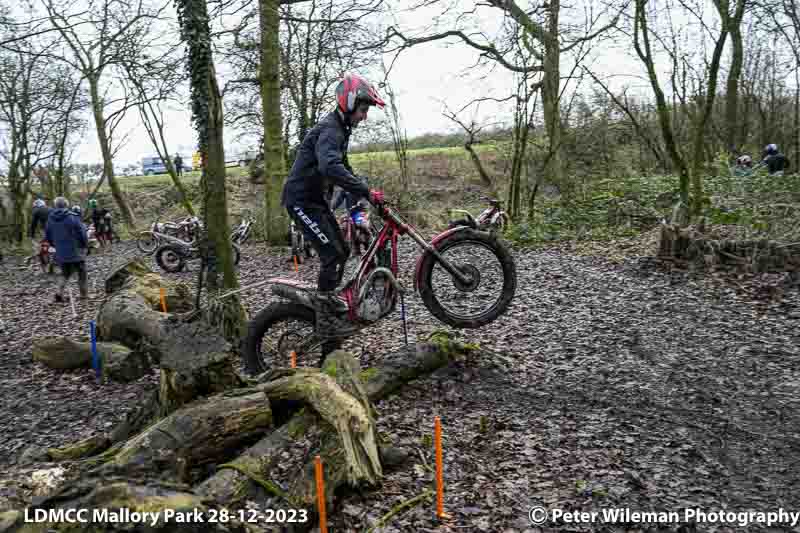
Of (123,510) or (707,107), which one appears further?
(707,107)

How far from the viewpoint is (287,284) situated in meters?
5.37

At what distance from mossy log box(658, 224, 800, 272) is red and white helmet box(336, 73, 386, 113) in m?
6.06

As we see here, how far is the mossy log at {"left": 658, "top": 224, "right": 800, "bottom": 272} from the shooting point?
8.05 meters

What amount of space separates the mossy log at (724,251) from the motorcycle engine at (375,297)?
5.64 m

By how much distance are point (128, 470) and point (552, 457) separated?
2.61 metres

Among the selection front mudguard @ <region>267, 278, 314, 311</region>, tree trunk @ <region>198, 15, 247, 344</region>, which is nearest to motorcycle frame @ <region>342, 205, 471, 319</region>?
front mudguard @ <region>267, 278, 314, 311</region>

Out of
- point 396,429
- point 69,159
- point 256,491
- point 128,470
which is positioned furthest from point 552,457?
point 69,159

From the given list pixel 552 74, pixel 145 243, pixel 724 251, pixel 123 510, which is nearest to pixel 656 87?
pixel 724 251

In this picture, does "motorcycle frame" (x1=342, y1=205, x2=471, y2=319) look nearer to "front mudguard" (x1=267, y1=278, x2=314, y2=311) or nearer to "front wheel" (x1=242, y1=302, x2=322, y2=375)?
"front mudguard" (x1=267, y1=278, x2=314, y2=311)

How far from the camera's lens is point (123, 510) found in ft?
8.59

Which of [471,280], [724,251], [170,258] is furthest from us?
[170,258]

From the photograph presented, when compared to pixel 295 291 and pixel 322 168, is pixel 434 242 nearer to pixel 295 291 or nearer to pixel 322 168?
pixel 322 168

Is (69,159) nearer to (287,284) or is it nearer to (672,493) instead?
(287,284)

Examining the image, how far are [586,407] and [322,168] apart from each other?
2.84m
